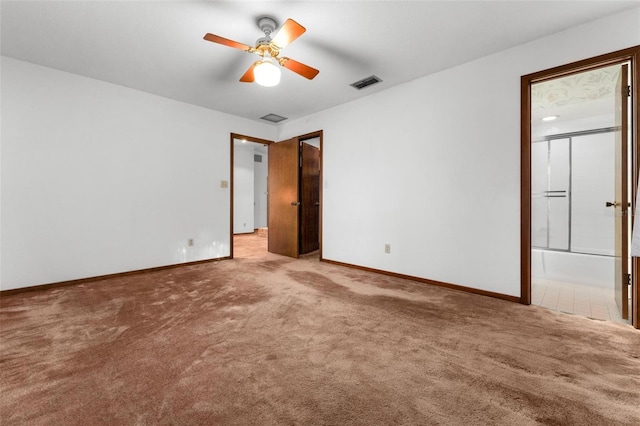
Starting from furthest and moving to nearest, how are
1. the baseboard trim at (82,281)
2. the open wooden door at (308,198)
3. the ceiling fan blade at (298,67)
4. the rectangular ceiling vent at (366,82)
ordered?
the open wooden door at (308,198) → the rectangular ceiling vent at (366,82) → the baseboard trim at (82,281) → the ceiling fan blade at (298,67)

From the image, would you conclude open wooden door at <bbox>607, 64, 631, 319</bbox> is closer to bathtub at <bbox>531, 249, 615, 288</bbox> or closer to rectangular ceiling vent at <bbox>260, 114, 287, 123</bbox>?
bathtub at <bbox>531, 249, 615, 288</bbox>

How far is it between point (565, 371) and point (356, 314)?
1321 millimetres

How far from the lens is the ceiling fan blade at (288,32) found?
183 cm

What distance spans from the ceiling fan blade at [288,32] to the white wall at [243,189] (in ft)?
19.8

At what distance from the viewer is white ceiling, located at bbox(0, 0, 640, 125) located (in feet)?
6.73

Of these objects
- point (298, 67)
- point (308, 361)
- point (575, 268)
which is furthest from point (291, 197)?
point (575, 268)

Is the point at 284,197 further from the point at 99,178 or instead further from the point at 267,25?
the point at 267,25

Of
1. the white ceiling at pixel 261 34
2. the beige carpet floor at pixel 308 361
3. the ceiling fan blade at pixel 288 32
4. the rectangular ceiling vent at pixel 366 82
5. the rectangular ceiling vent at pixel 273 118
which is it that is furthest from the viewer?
the rectangular ceiling vent at pixel 273 118

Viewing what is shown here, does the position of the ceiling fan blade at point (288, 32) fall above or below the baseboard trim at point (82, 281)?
above

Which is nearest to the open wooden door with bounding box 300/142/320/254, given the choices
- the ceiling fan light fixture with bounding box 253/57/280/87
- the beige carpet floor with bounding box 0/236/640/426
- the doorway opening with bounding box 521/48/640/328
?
the beige carpet floor with bounding box 0/236/640/426

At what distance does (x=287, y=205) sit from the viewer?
486cm

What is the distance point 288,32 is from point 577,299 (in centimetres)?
382

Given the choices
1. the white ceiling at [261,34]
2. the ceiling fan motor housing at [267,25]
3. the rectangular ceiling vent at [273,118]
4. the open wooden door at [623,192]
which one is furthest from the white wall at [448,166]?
the ceiling fan motor housing at [267,25]

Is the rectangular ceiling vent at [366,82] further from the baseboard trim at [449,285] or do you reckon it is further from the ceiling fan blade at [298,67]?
the baseboard trim at [449,285]
